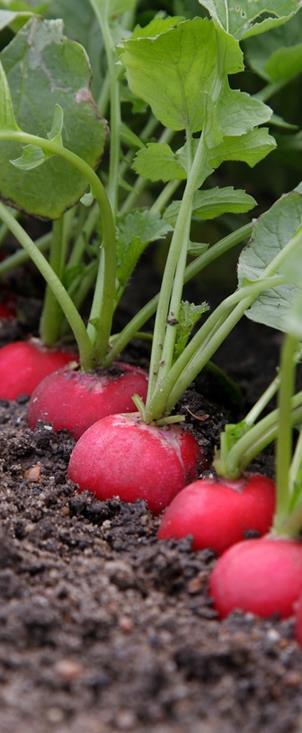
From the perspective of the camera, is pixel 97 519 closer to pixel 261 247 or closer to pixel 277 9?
pixel 261 247

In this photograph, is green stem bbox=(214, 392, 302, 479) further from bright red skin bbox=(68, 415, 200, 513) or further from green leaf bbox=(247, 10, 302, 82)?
green leaf bbox=(247, 10, 302, 82)

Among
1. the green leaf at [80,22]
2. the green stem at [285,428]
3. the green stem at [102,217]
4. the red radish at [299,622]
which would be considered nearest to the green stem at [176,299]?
the green stem at [102,217]

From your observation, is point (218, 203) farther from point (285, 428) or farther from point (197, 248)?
point (285, 428)

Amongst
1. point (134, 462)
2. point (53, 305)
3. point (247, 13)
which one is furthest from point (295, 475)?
point (53, 305)

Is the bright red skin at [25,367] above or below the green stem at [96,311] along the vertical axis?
below

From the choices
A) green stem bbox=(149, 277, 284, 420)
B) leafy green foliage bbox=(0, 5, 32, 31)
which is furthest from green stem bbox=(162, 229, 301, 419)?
leafy green foliage bbox=(0, 5, 32, 31)

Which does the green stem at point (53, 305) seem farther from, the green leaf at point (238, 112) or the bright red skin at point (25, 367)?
the green leaf at point (238, 112)
